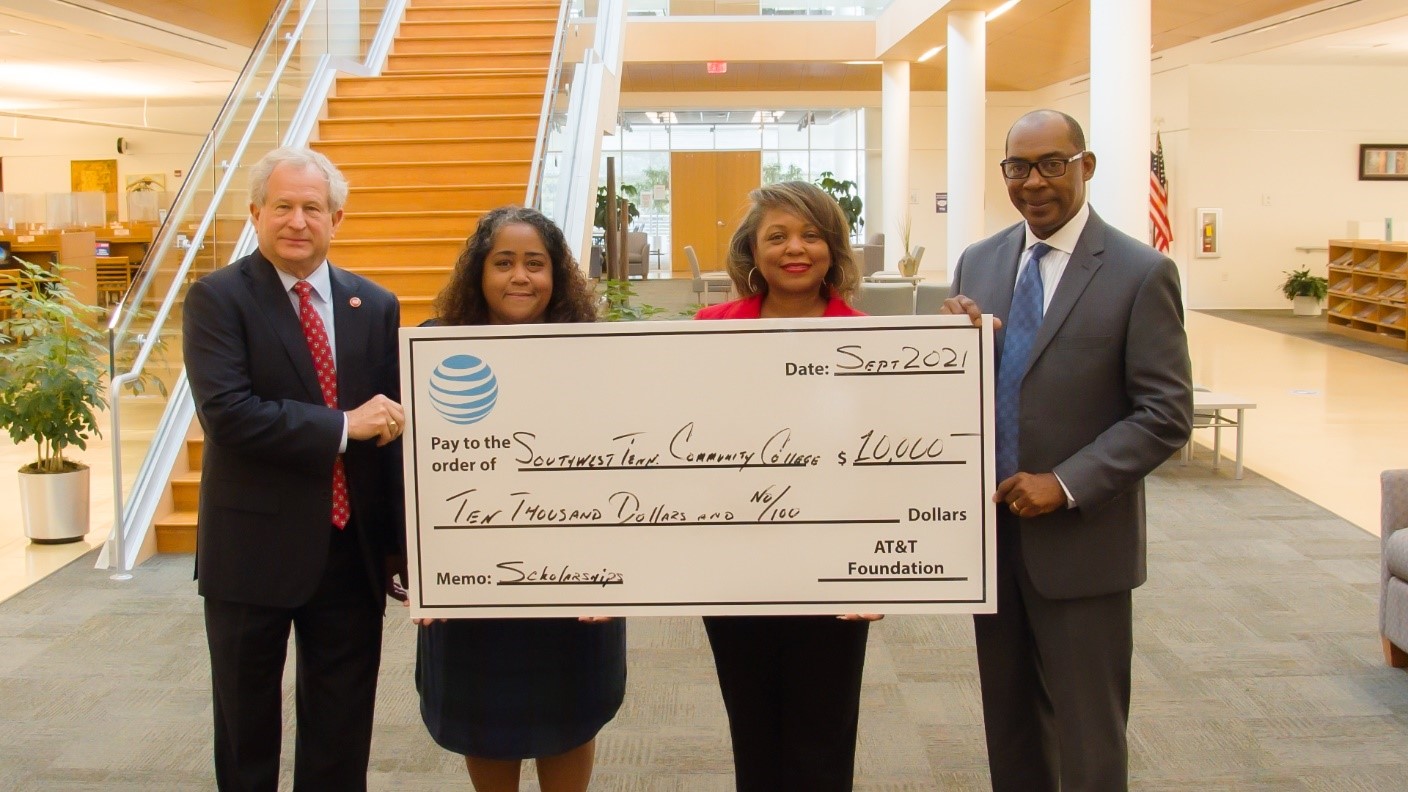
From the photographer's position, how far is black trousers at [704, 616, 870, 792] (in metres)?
2.30

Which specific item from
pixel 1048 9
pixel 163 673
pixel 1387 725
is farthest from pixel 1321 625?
pixel 1048 9

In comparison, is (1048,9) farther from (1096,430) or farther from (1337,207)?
(1096,430)

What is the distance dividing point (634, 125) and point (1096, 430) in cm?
2357

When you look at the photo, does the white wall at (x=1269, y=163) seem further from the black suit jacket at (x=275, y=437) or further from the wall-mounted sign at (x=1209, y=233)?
the black suit jacket at (x=275, y=437)

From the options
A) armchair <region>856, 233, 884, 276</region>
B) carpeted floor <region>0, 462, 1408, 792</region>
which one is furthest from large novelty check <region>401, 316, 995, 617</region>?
armchair <region>856, 233, 884, 276</region>

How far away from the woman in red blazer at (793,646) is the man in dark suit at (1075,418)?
10.7 inches

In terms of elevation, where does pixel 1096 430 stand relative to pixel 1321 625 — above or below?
above

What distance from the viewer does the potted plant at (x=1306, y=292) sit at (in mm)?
16828

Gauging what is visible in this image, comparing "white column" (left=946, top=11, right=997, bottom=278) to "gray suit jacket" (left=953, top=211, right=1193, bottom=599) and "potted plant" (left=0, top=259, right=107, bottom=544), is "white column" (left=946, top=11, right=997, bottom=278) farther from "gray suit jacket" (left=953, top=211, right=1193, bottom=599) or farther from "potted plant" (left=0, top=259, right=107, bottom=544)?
"gray suit jacket" (left=953, top=211, right=1193, bottom=599)

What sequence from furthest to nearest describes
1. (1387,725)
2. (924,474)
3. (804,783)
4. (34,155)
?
(34,155) → (1387,725) → (804,783) → (924,474)

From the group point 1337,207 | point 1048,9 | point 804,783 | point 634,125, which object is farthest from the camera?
point 634,125

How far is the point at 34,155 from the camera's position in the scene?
2159cm

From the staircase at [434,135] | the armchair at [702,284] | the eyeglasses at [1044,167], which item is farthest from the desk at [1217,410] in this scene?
the armchair at [702,284]

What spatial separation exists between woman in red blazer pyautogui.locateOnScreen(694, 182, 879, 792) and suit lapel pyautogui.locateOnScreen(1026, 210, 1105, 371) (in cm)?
34
